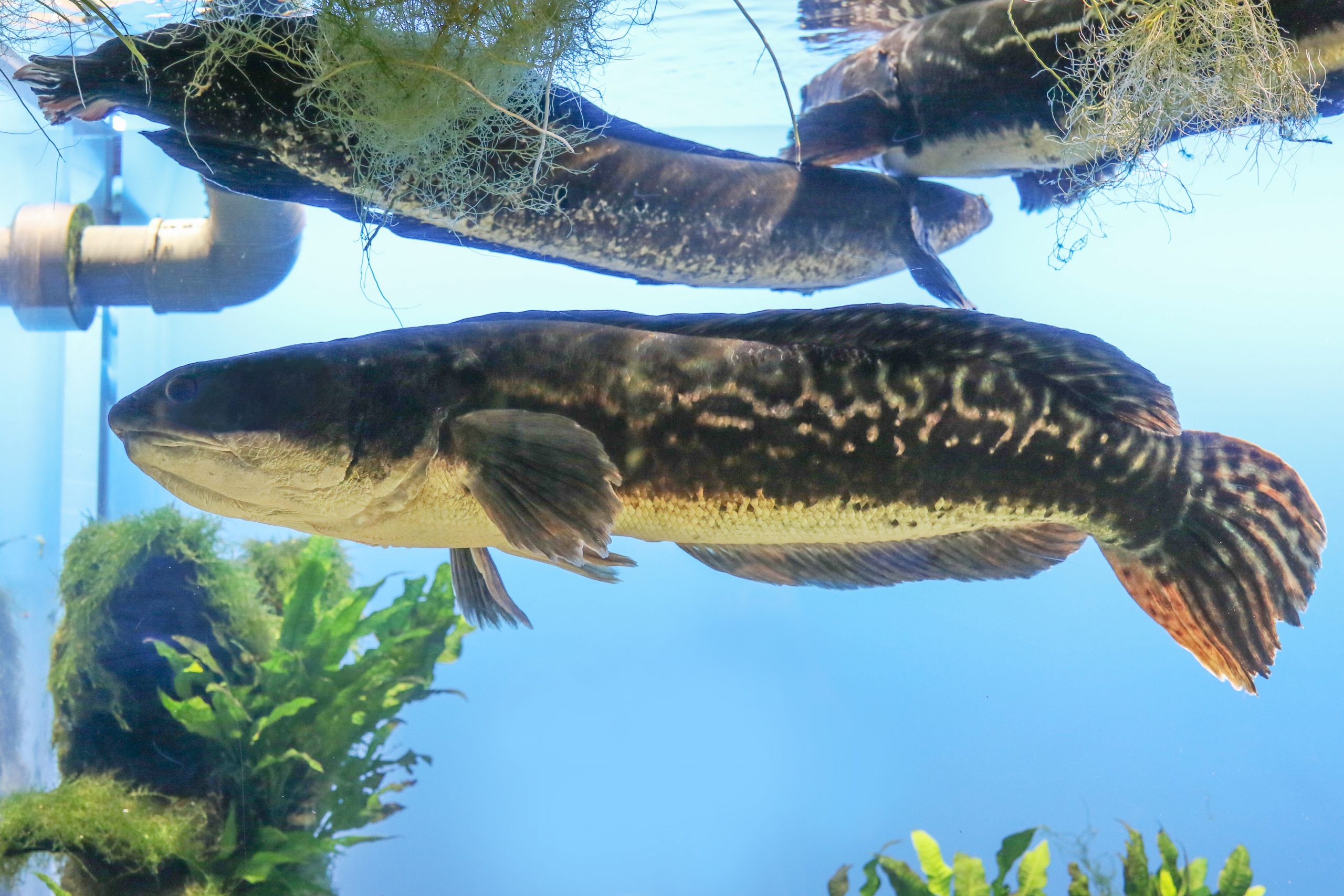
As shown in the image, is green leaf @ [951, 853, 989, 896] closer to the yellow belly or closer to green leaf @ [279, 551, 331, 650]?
the yellow belly

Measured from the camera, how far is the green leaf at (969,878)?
3.21 metres

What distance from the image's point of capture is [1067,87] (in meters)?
2.61

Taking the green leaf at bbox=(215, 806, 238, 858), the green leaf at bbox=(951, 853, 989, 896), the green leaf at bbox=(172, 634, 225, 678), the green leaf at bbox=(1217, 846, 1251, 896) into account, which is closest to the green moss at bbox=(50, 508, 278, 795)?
the green leaf at bbox=(172, 634, 225, 678)

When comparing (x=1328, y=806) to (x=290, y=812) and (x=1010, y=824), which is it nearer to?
(x=1010, y=824)

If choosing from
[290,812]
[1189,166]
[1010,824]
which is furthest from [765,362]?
[1010,824]

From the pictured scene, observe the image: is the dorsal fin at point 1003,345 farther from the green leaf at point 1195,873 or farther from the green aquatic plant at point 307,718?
the green aquatic plant at point 307,718

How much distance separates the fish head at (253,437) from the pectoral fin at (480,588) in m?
0.36

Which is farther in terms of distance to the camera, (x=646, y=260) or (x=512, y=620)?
(x=646, y=260)

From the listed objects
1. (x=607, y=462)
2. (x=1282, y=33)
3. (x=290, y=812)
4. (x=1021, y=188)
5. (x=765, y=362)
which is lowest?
(x=290, y=812)

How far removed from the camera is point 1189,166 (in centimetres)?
530

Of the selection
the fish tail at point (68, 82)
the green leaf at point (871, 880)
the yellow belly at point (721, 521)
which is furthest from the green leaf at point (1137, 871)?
the fish tail at point (68, 82)

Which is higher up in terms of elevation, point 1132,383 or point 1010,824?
point 1132,383

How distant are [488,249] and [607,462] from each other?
1.74 m

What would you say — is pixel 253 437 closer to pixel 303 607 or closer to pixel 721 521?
pixel 721 521
